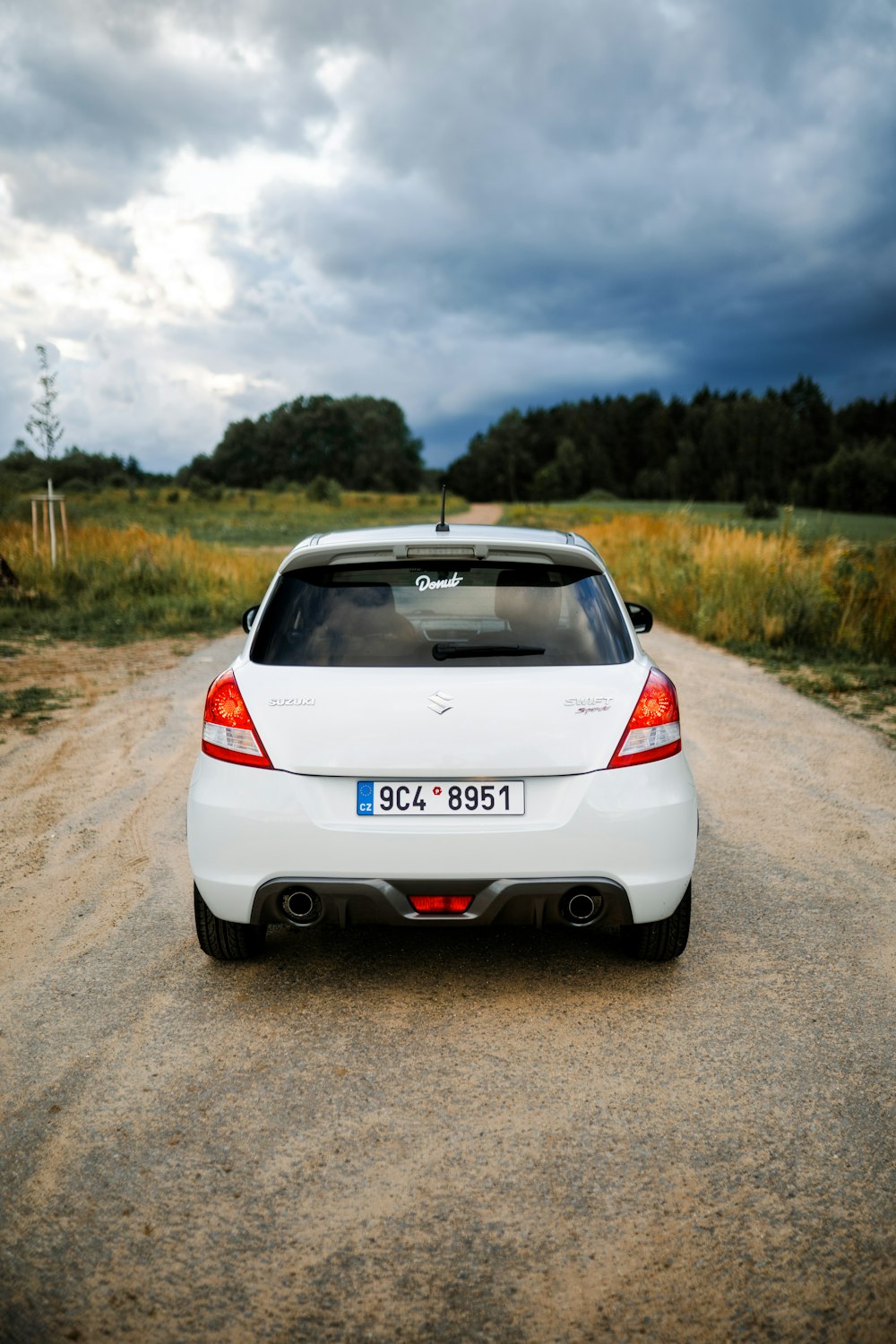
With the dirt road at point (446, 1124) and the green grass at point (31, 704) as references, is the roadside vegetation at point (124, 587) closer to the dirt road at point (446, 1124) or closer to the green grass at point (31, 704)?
the green grass at point (31, 704)

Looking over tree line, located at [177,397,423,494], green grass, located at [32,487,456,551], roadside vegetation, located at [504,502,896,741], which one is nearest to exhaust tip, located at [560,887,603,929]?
roadside vegetation, located at [504,502,896,741]

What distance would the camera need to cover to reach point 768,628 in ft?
44.0

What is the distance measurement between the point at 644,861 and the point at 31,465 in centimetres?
7377

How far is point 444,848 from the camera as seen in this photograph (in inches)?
132

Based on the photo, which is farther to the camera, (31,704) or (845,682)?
(845,682)

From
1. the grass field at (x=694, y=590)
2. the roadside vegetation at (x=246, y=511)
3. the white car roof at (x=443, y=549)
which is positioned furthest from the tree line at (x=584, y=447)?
the white car roof at (x=443, y=549)

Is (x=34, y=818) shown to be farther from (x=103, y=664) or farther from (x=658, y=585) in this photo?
(x=658, y=585)

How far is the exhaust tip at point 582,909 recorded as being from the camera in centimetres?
346

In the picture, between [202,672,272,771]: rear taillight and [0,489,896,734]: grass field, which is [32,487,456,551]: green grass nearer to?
[0,489,896,734]: grass field

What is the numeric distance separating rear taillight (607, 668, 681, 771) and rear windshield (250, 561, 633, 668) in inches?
6.6

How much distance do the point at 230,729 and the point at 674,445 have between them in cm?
15049

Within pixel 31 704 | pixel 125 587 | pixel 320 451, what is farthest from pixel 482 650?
pixel 320 451

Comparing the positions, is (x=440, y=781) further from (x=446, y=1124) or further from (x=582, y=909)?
(x=446, y=1124)

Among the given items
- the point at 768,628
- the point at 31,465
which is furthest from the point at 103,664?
the point at 31,465
